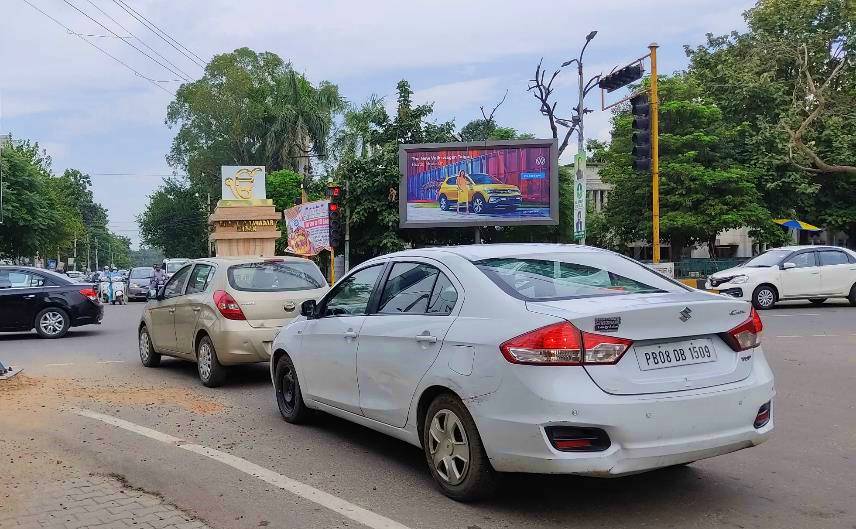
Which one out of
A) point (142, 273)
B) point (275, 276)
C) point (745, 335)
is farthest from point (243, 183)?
point (745, 335)

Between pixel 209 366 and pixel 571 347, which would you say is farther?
pixel 209 366


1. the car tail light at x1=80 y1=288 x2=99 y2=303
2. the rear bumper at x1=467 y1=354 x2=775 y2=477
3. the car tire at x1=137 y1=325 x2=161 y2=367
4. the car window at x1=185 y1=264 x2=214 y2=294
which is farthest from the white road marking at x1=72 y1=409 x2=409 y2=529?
the car tail light at x1=80 y1=288 x2=99 y2=303

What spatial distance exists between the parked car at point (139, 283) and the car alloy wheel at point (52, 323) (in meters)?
20.0

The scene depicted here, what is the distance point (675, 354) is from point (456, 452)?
140cm

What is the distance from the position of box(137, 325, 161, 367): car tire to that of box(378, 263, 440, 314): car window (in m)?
6.29

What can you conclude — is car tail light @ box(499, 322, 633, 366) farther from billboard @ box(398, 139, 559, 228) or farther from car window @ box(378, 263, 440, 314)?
billboard @ box(398, 139, 559, 228)

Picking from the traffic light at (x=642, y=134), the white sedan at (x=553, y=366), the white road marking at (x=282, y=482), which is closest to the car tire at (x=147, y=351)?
the white road marking at (x=282, y=482)

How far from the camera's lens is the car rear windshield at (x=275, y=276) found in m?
9.06

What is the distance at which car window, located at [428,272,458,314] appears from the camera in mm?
4867

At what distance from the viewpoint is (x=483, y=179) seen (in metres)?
31.4

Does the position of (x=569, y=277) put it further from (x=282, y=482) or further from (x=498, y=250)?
(x=282, y=482)

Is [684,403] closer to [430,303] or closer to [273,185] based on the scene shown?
[430,303]

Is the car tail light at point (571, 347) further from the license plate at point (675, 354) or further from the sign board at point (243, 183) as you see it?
the sign board at point (243, 183)

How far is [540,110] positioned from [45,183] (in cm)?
3063
